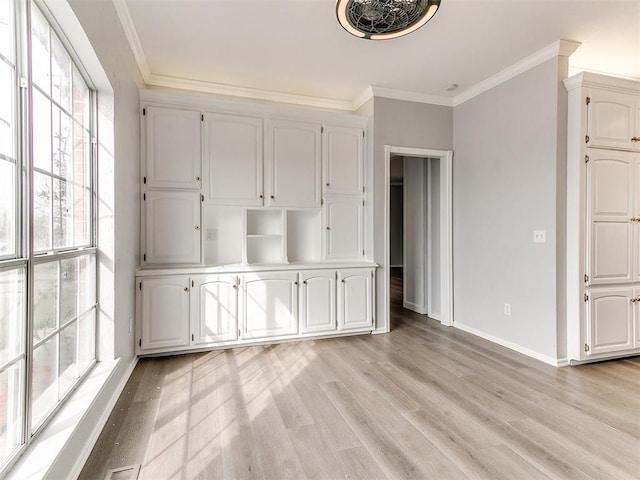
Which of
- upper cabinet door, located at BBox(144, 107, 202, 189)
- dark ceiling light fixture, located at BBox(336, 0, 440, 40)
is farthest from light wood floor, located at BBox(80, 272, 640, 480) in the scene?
dark ceiling light fixture, located at BBox(336, 0, 440, 40)

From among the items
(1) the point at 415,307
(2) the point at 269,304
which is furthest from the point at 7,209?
(1) the point at 415,307

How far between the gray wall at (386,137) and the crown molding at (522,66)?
1.21ft

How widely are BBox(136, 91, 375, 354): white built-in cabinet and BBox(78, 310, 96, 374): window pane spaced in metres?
0.82

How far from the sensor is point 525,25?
254 centimetres

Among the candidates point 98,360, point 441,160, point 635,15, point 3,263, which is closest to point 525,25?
point 635,15

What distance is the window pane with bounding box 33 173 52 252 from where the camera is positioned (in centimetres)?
141

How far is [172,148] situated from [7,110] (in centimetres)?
204

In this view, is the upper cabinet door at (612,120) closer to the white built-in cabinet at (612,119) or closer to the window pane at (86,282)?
the white built-in cabinet at (612,119)

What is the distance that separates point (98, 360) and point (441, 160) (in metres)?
3.95

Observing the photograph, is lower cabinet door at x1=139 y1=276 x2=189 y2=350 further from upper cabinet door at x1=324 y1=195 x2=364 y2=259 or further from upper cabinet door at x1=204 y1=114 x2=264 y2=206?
upper cabinet door at x1=324 y1=195 x2=364 y2=259

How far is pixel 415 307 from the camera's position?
482cm

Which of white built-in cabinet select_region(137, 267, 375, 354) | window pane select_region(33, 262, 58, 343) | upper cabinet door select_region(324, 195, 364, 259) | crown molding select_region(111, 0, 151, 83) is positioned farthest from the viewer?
upper cabinet door select_region(324, 195, 364, 259)

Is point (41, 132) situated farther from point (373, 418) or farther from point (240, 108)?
point (373, 418)

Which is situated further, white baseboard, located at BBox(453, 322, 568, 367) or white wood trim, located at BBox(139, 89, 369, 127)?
white wood trim, located at BBox(139, 89, 369, 127)
